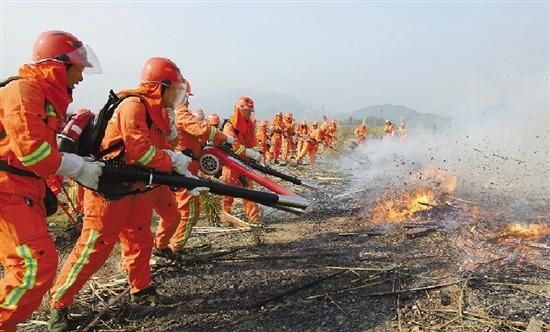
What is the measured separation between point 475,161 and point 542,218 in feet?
24.5

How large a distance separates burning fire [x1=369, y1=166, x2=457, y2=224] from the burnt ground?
22.4 inches

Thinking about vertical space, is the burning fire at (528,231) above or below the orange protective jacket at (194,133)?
below

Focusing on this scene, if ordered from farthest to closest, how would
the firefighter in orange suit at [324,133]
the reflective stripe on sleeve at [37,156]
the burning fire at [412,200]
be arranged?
1. the firefighter in orange suit at [324,133]
2. the burning fire at [412,200]
3. the reflective stripe on sleeve at [37,156]

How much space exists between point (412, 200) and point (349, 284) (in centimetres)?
399

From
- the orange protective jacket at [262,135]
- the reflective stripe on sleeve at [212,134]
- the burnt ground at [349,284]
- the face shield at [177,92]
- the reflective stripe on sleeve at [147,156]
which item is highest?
the face shield at [177,92]

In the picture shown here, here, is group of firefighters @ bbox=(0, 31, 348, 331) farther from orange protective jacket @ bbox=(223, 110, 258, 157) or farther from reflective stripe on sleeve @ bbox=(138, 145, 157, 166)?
orange protective jacket @ bbox=(223, 110, 258, 157)

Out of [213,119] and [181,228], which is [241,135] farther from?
[181,228]

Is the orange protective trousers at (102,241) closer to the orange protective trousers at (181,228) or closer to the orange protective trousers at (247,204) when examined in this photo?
the orange protective trousers at (181,228)

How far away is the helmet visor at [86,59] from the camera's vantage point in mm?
3309

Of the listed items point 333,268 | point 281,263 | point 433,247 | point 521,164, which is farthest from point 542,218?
point 521,164

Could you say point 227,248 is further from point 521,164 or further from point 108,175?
point 521,164

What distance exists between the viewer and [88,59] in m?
3.46

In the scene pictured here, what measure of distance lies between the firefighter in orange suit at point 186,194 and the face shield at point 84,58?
2.35 metres

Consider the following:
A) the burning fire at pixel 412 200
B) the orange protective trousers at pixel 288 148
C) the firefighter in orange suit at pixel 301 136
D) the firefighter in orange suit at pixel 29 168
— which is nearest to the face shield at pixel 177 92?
the firefighter in orange suit at pixel 29 168
